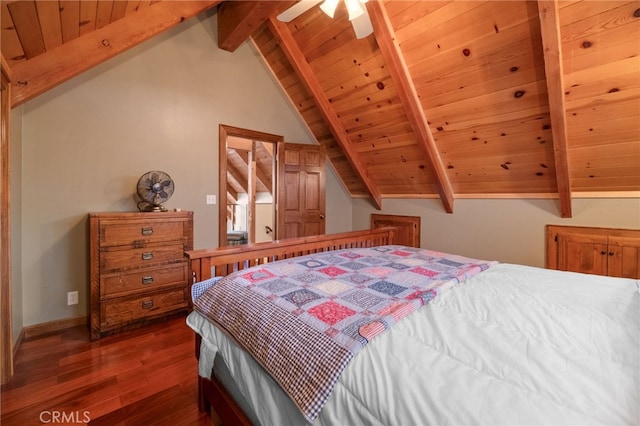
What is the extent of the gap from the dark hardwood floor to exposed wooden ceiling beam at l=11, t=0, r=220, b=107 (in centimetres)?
176

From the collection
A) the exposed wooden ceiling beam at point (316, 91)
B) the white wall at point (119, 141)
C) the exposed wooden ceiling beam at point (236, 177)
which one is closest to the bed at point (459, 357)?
the white wall at point (119, 141)

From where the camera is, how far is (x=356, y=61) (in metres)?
2.93

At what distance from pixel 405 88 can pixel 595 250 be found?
2334 mm

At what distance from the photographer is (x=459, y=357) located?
0.78 metres

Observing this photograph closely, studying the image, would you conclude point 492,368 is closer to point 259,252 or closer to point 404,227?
point 259,252

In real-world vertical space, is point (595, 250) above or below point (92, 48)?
below

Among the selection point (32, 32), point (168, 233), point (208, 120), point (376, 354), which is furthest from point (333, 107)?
point (376, 354)

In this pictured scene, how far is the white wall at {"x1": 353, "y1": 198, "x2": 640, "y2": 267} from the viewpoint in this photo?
8.41 feet

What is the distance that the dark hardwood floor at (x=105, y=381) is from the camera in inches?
59.8

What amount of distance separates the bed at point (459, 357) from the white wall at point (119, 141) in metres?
1.79

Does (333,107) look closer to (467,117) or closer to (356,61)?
(356,61)

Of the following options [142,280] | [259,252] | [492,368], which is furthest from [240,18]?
[492,368]

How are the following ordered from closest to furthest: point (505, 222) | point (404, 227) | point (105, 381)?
point (105, 381) < point (505, 222) < point (404, 227)

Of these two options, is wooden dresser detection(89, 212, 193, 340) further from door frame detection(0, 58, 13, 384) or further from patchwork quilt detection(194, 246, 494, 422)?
patchwork quilt detection(194, 246, 494, 422)
